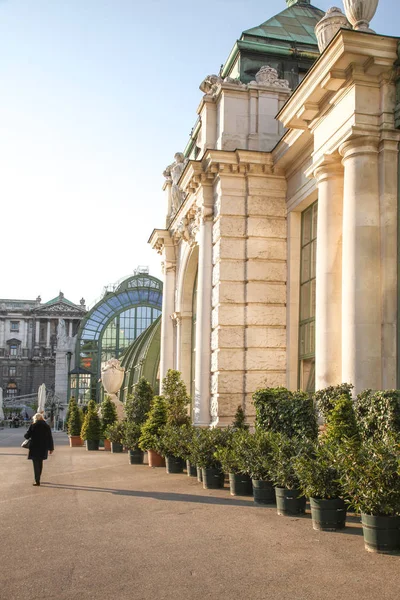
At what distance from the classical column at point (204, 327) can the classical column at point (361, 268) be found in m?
7.70

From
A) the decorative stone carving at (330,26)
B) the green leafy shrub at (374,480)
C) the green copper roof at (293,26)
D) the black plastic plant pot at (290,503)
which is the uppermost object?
the green copper roof at (293,26)

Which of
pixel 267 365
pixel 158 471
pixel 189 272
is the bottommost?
pixel 158 471

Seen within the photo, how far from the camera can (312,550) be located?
825 cm

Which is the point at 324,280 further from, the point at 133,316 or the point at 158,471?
the point at 133,316

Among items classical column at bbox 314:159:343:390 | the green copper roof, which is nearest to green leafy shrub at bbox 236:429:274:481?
classical column at bbox 314:159:343:390

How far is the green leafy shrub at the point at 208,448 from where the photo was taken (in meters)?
14.3

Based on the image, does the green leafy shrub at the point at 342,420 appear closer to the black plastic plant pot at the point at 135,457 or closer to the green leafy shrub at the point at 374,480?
the green leafy shrub at the point at 374,480

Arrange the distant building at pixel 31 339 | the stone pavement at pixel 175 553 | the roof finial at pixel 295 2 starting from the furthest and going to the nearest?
the distant building at pixel 31 339
the roof finial at pixel 295 2
the stone pavement at pixel 175 553

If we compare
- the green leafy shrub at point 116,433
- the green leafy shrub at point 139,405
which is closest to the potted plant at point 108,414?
the green leafy shrub at point 116,433

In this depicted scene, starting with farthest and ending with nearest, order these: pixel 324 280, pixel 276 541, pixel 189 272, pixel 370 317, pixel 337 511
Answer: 1. pixel 189 272
2. pixel 324 280
3. pixel 370 317
4. pixel 337 511
5. pixel 276 541

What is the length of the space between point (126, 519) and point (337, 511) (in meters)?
3.25

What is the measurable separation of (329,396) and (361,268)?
8.48 feet

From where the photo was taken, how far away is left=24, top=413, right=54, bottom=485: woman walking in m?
15.6

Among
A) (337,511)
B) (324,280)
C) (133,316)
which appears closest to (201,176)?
(324,280)
